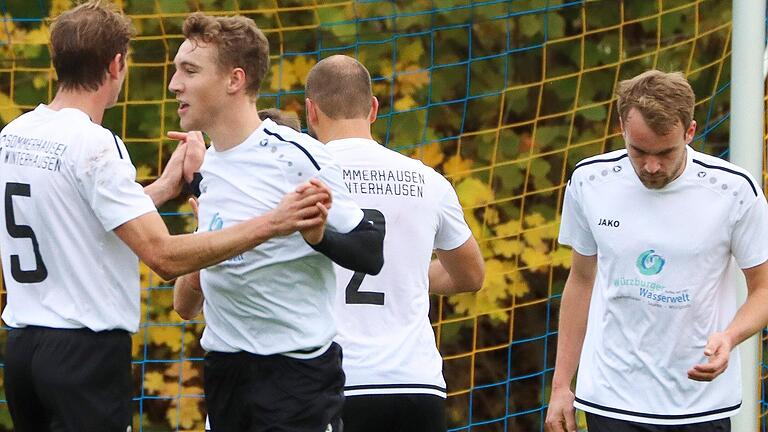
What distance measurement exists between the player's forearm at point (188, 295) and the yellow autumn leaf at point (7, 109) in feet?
8.59

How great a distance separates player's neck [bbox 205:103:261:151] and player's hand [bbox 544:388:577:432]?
142cm

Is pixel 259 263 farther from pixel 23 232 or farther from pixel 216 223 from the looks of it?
pixel 23 232

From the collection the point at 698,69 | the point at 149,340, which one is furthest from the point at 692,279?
the point at 149,340

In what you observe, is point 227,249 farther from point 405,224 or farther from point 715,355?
point 715,355

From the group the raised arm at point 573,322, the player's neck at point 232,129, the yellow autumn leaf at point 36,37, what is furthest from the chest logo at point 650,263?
the yellow autumn leaf at point 36,37

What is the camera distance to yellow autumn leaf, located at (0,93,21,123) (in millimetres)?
6848

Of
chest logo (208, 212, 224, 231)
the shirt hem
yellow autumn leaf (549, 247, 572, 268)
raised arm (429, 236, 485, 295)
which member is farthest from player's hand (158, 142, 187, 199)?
yellow autumn leaf (549, 247, 572, 268)

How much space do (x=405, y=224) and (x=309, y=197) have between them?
871mm

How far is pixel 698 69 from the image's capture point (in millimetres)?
6887

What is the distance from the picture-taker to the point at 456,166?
22.9ft

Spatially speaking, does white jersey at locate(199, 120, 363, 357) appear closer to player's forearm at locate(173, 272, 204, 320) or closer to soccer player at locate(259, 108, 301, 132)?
player's forearm at locate(173, 272, 204, 320)

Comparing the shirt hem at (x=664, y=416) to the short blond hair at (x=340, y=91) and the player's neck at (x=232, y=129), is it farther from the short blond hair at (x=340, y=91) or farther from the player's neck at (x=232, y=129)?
the player's neck at (x=232, y=129)

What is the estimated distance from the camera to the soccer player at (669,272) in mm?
4461

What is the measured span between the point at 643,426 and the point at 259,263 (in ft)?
4.58
